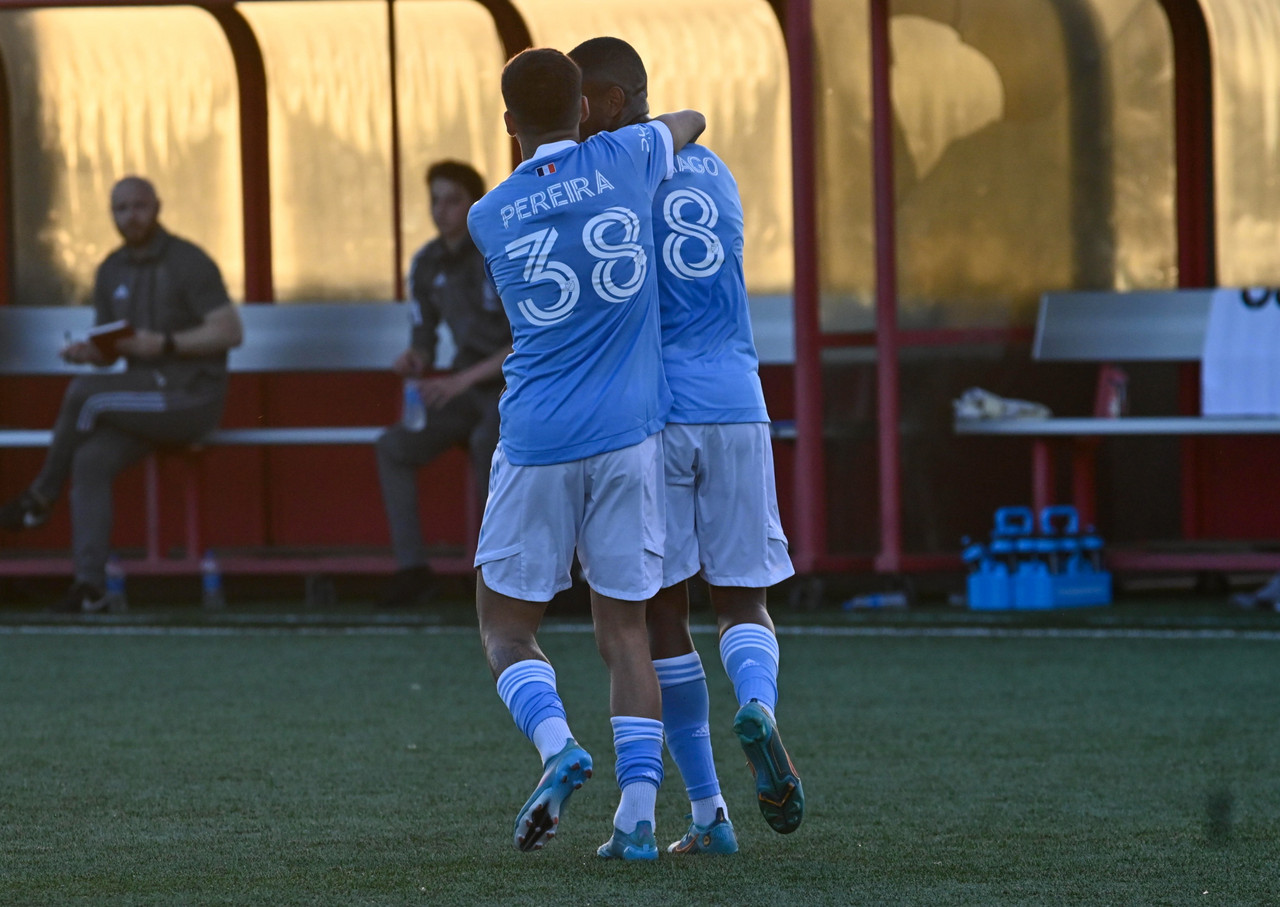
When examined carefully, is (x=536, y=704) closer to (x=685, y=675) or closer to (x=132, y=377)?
(x=685, y=675)

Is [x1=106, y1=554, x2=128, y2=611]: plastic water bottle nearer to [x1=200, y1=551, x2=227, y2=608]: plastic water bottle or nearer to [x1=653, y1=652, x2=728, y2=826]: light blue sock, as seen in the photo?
[x1=200, y1=551, x2=227, y2=608]: plastic water bottle

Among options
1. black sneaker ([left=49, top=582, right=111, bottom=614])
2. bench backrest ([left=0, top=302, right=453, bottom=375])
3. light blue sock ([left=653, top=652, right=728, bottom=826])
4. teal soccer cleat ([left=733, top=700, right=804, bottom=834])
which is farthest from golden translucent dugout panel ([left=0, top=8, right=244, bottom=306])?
teal soccer cleat ([left=733, top=700, right=804, bottom=834])

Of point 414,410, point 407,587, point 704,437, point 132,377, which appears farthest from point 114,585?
point 704,437

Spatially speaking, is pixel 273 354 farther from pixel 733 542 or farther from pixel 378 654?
pixel 733 542

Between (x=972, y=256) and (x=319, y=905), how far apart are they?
5.95 m

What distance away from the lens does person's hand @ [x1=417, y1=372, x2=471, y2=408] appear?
8320 millimetres

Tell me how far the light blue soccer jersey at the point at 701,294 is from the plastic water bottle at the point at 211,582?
18.5ft

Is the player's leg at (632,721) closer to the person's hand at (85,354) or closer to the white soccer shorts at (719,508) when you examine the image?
the white soccer shorts at (719,508)

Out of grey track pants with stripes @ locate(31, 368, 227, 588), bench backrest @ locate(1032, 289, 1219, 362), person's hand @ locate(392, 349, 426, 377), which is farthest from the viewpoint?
bench backrest @ locate(1032, 289, 1219, 362)

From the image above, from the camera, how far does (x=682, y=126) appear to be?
365cm

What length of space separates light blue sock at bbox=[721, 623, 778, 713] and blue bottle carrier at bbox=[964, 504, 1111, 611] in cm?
441

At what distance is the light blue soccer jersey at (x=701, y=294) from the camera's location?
360 cm

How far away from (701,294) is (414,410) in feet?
16.4

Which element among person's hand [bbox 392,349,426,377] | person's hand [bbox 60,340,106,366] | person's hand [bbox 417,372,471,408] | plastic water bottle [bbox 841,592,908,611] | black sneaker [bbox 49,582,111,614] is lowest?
plastic water bottle [bbox 841,592,908,611]
